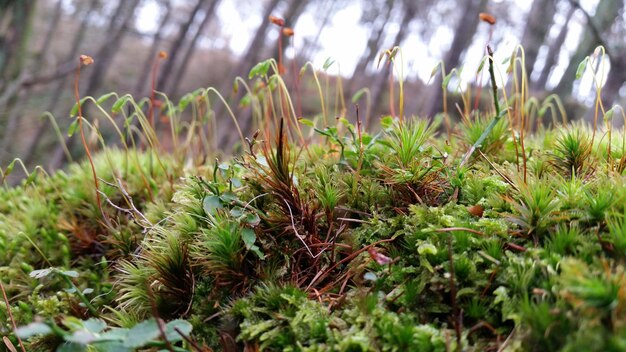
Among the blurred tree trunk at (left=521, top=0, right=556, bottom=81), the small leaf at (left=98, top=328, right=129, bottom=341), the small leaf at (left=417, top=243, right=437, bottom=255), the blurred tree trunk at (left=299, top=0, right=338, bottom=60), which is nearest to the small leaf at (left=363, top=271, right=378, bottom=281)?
the small leaf at (left=417, top=243, right=437, bottom=255)

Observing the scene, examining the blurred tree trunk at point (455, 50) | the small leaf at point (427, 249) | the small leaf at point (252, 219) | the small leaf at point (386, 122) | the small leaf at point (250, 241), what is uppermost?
the blurred tree trunk at point (455, 50)

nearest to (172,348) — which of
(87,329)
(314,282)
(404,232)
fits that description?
(87,329)

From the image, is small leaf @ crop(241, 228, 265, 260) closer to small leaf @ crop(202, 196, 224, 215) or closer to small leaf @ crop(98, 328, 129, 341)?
small leaf @ crop(202, 196, 224, 215)

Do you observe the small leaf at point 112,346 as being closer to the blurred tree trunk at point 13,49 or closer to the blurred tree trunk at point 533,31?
the blurred tree trunk at point 13,49

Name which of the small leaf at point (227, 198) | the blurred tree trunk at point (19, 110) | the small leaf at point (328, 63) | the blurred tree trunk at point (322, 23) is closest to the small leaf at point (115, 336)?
the small leaf at point (227, 198)

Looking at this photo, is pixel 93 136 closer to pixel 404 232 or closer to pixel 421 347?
pixel 404 232
